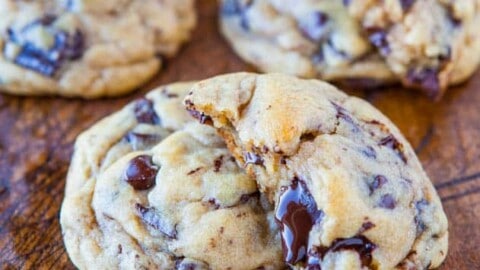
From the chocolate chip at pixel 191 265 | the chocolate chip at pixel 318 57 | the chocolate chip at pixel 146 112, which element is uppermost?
the chocolate chip at pixel 318 57

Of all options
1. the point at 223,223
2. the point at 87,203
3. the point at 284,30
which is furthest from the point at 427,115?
the point at 87,203

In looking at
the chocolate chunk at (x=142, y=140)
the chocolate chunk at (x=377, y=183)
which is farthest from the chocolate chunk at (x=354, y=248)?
the chocolate chunk at (x=142, y=140)

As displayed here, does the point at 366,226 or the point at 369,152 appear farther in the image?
the point at 369,152

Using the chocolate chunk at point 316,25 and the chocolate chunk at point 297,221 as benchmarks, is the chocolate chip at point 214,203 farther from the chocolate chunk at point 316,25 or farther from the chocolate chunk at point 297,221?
the chocolate chunk at point 316,25

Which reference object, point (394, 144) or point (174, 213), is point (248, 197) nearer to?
point (174, 213)

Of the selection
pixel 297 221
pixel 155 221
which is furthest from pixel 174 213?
pixel 297 221

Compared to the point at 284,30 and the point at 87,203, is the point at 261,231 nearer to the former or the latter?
the point at 87,203
